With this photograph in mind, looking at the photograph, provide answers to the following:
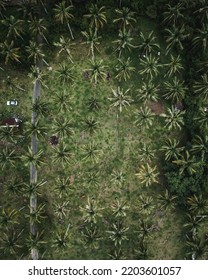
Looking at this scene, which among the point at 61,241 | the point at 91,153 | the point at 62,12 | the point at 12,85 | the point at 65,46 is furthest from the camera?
the point at 12,85

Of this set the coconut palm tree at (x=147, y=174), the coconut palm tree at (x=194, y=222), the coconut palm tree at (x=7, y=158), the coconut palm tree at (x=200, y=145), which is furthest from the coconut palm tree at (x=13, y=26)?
the coconut palm tree at (x=194, y=222)

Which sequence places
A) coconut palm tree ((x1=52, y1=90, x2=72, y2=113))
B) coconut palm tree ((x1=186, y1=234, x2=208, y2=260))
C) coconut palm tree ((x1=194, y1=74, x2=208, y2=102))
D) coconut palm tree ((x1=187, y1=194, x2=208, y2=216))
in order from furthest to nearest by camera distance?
→ coconut palm tree ((x1=52, y1=90, x2=72, y2=113)), coconut palm tree ((x1=186, y1=234, x2=208, y2=260)), coconut palm tree ((x1=194, y1=74, x2=208, y2=102)), coconut palm tree ((x1=187, y1=194, x2=208, y2=216))

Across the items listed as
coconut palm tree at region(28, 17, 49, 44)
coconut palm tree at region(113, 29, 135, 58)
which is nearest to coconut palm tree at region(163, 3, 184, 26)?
coconut palm tree at region(113, 29, 135, 58)

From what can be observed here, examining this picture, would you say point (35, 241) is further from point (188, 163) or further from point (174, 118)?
point (174, 118)

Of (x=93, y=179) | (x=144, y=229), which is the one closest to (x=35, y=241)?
(x=93, y=179)

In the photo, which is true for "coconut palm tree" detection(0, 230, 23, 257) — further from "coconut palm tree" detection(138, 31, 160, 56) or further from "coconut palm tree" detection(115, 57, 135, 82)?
"coconut palm tree" detection(138, 31, 160, 56)

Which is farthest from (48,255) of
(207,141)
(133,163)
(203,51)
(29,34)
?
(203,51)
